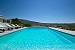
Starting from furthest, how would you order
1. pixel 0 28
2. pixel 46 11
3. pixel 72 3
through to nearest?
pixel 46 11
pixel 72 3
pixel 0 28

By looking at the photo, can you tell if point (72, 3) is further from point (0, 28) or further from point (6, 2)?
point (0, 28)

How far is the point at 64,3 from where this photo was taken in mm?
25984

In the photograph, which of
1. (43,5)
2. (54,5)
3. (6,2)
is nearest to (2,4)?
(6,2)

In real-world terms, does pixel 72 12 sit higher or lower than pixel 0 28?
higher

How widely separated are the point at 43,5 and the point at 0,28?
1462 cm

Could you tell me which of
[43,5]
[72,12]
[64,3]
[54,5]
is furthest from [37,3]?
[72,12]

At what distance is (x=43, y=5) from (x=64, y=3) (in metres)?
4.32

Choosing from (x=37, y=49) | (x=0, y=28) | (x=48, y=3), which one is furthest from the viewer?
(x=48, y=3)

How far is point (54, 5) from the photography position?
27875mm

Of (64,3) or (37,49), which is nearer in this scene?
(37,49)

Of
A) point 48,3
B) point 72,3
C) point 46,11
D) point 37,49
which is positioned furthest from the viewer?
point 46,11

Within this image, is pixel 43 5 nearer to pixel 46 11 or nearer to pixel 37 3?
pixel 37 3

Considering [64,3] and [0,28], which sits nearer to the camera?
[0,28]

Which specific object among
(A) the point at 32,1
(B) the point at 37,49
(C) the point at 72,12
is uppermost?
(A) the point at 32,1
